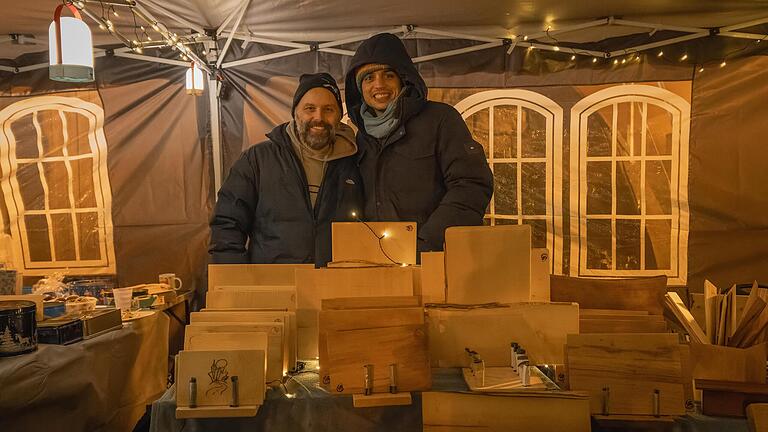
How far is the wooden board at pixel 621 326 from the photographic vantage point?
1.42 m

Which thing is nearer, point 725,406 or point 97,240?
point 725,406

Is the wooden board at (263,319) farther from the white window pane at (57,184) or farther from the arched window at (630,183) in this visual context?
the white window pane at (57,184)

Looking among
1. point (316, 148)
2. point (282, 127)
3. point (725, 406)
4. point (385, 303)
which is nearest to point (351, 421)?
point (385, 303)

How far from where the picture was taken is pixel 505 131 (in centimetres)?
338

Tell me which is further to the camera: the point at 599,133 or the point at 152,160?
the point at 152,160

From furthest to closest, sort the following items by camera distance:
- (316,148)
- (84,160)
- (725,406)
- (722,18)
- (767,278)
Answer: (84,160), (767,278), (722,18), (316,148), (725,406)

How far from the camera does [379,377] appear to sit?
132cm

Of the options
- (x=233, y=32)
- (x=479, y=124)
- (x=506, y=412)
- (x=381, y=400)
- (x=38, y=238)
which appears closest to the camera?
(x=506, y=412)

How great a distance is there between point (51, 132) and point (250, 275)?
2.76 m

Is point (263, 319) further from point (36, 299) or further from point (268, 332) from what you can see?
point (36, 299)

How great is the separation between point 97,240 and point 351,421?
3006mm

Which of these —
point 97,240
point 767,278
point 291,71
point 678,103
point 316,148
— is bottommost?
point 767,278

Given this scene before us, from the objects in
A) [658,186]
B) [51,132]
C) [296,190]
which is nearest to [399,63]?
[296,190]

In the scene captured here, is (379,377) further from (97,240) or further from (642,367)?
(97,240)
